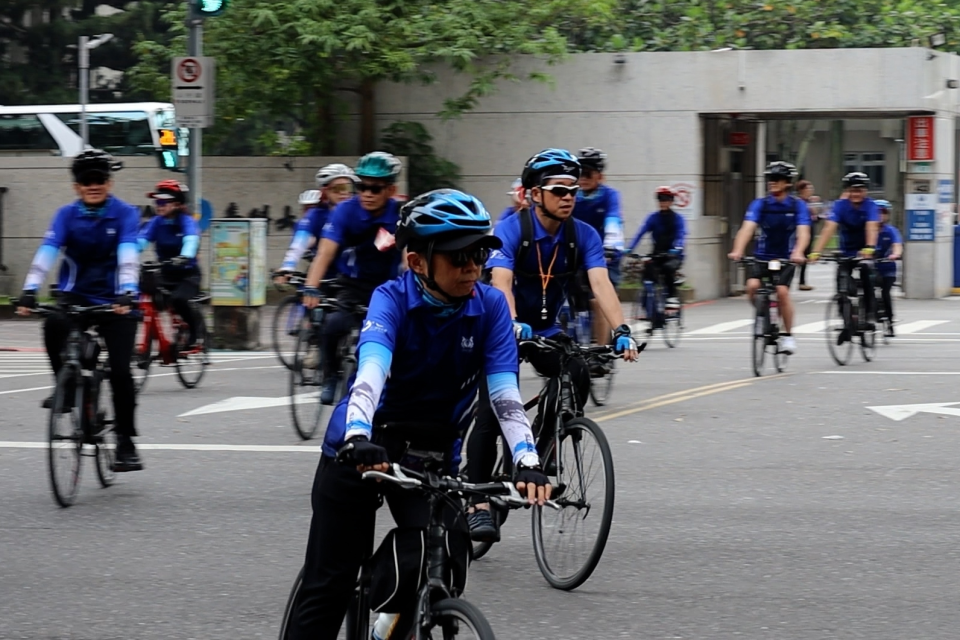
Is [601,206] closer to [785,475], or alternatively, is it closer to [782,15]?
[785,475]

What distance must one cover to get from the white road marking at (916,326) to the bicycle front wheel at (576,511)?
1419 cm

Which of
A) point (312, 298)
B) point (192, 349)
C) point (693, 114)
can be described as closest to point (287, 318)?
point (192, 349)

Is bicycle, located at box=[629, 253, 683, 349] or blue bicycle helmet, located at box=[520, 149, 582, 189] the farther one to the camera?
bicycle, located at box=[629, 253, 683, 349]

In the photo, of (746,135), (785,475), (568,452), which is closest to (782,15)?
(746,135)

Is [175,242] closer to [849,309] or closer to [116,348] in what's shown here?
[116,348]

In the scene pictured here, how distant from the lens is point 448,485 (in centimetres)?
413

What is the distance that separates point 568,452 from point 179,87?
12.1m

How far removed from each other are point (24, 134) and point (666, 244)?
22.5 m

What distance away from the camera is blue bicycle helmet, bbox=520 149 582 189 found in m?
7.45

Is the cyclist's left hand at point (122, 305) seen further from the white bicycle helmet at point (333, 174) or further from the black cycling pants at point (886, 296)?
the black cycling pants at point (886, 296)

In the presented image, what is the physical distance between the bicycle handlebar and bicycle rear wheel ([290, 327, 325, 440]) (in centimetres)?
663

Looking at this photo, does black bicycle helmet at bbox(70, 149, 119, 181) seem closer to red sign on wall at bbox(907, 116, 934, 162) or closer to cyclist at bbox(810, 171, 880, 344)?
cyclist at bbox(810, 171, 880, 344)

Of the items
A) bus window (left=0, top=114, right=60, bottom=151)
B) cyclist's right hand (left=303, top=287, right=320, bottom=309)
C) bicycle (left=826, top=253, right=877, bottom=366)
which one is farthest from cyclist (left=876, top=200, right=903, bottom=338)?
bus window (left=0, top=114, right=60, bottom=151)

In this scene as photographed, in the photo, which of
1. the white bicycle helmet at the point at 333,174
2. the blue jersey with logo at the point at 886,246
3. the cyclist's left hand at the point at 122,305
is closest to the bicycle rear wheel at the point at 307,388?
the cyclist's left hand at the point at 122,305
